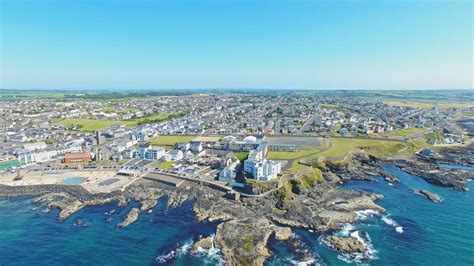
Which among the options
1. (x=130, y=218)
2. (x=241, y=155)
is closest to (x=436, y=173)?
(x=241, y=155)

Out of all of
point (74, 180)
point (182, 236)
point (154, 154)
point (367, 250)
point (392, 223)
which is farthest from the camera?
point (154, 154)

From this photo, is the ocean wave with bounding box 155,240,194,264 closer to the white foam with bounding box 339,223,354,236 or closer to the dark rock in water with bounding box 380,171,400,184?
the white foam with bounding box 339,223,354,236

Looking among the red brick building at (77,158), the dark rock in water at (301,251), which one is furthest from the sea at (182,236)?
the red brick building at (77,158)

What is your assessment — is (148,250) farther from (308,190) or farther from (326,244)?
(308,190)

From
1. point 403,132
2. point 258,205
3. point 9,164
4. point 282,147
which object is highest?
point 403,132

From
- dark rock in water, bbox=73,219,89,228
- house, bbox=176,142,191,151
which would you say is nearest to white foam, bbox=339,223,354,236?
dark rock in water, bbox=73,219,89,228

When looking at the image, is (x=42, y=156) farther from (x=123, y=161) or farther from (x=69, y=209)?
(x=69, y=209)

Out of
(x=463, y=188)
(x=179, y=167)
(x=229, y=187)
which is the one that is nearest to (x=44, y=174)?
(x=179, y=167)
